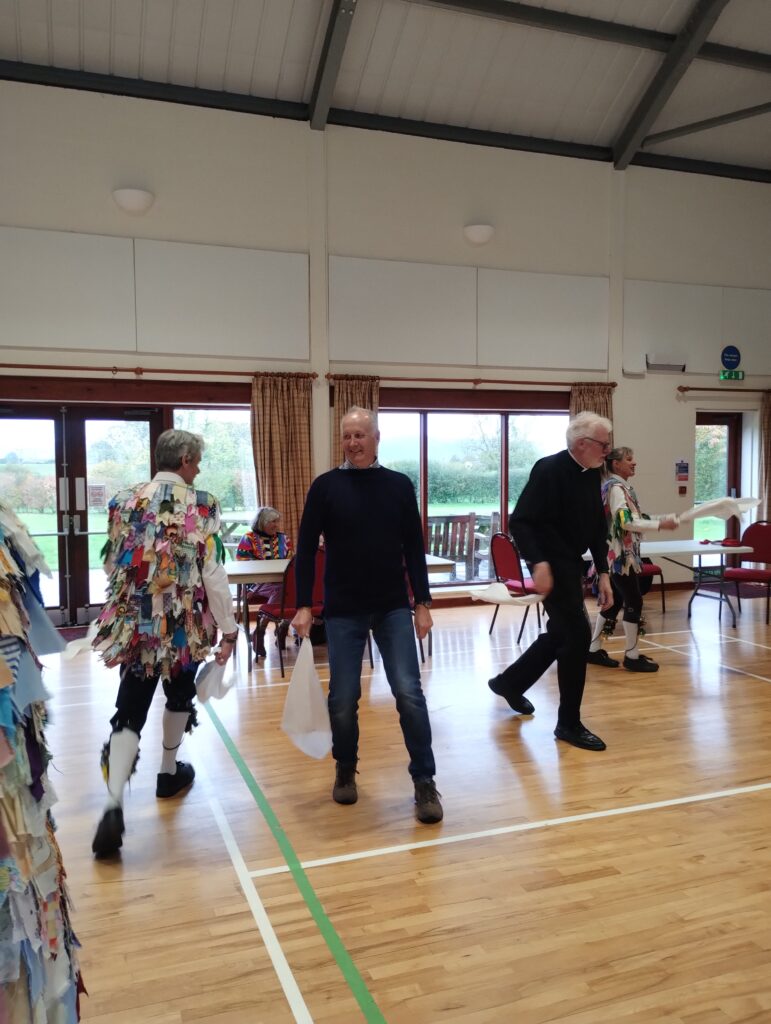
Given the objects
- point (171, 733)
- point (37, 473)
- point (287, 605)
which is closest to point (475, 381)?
point (287, 605)

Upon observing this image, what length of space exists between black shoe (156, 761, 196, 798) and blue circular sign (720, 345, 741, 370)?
8.66 metres

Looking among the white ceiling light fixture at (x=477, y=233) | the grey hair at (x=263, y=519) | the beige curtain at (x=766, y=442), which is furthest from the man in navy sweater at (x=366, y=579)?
the beige curtain at (x=766, y=442)

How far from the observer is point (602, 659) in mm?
5781

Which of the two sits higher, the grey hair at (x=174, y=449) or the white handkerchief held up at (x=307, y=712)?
the grey hair at (x=174, y=449)

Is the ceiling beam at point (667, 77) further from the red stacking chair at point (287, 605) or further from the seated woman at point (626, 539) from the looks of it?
the red stacking chair at point (287, 605)

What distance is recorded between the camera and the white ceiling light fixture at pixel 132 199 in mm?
7246

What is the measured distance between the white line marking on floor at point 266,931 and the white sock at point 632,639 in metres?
3.34

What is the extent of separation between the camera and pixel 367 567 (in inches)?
123

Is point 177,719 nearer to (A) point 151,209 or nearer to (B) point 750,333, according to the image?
(A) point 151,209

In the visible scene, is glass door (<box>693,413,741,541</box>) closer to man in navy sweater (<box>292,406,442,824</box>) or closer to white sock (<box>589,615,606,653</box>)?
white sock (<box>589,615,606,653</box>)

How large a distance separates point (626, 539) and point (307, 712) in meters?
2.97

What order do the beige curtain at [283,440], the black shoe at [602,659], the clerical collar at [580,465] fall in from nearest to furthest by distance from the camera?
1. the clerical collar at [580,465]
2. the black shoe at [602,659]
3. the beige curtain at [283,440]

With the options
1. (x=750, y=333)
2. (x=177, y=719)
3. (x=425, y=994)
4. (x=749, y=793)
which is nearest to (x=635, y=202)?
(x=750, y=333)

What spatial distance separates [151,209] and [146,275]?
62 cm
